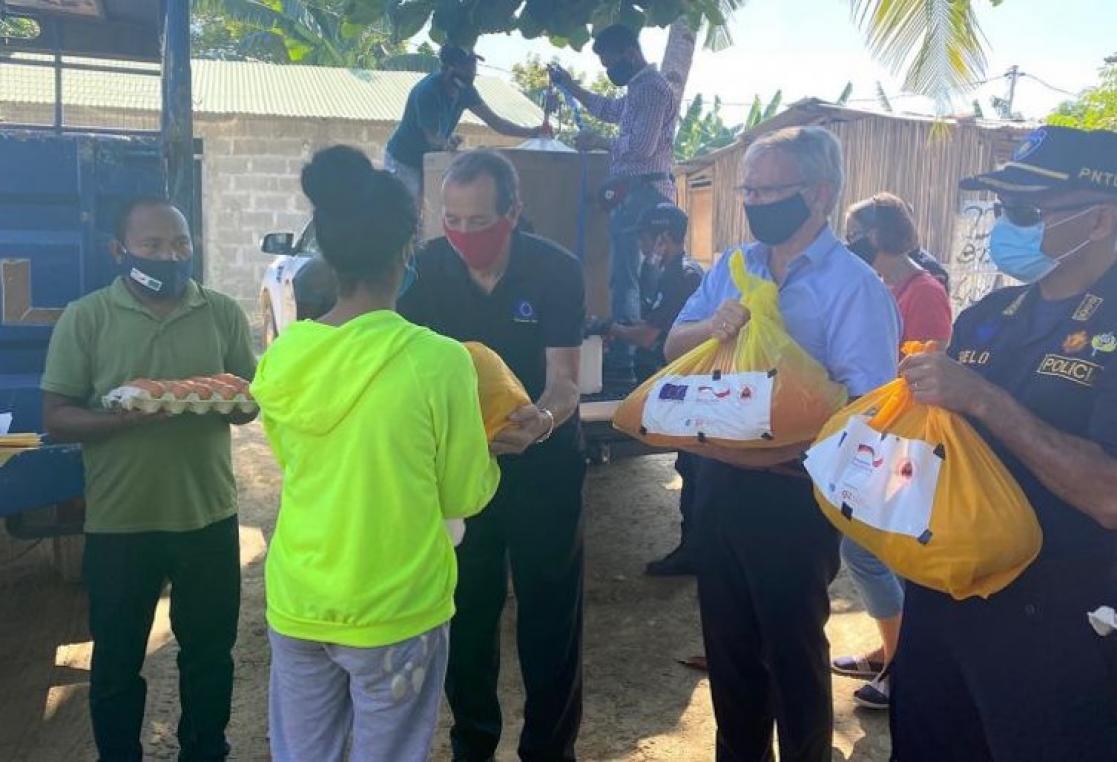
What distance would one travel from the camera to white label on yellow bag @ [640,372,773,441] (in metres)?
2.65

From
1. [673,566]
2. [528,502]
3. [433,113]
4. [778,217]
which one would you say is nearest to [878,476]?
[778,217]

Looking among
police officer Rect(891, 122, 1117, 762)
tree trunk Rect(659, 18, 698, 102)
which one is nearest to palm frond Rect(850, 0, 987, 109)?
tree trunk Rect(659, 18, 698, 102)

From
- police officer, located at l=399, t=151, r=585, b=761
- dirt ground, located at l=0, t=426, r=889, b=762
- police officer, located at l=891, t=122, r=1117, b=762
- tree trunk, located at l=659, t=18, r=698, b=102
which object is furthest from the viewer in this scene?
tree trunk, located at l=659, t=18, r=698, b=102

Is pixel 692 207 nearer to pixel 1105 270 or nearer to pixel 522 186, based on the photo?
pixel 522 186

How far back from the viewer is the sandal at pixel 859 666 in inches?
166

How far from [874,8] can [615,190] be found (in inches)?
177

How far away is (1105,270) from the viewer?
2.04 m

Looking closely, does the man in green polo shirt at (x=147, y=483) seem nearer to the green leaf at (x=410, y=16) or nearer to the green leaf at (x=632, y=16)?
the green leaf at (x=410, y=16)

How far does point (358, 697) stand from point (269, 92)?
651 inches

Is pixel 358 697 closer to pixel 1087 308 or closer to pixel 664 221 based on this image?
pixel 1087 308

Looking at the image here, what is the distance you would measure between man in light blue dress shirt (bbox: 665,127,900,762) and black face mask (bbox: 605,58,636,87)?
124 inches

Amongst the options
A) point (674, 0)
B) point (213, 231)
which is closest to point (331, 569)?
point (674, 0)

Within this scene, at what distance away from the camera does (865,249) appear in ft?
15.1

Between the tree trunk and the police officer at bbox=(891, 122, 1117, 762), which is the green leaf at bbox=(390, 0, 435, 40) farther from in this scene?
the tree trunk
